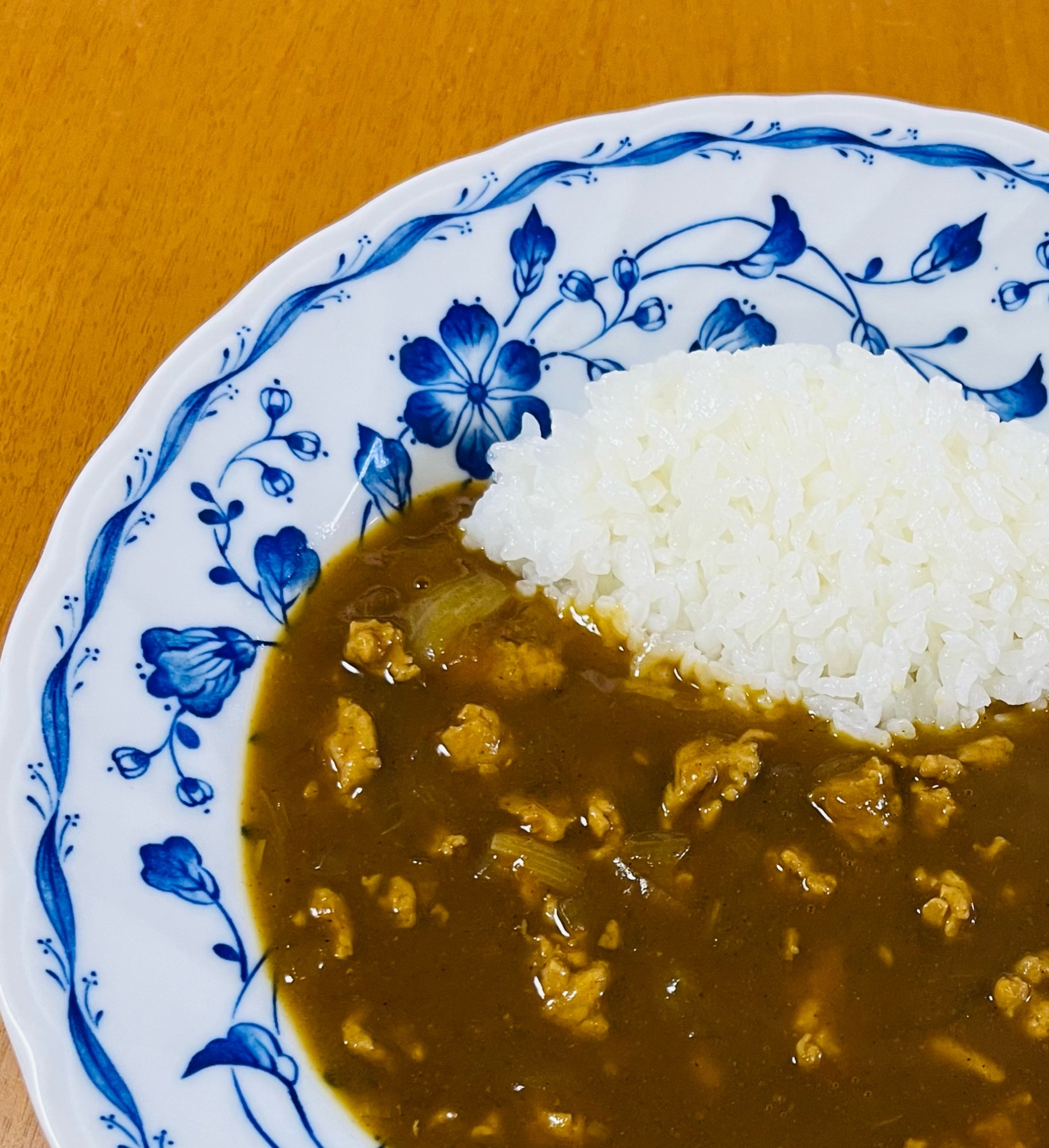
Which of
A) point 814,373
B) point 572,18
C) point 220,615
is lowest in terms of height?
point 220,615

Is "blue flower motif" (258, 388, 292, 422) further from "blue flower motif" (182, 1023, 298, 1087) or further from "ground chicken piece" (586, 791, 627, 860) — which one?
"blue flower motif" (182, 1023, 298, 1087)

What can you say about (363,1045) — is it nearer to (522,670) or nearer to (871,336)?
(522,670)

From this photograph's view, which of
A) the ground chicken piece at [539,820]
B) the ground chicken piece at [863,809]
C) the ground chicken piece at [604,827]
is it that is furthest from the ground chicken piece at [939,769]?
the ground chicken piece at [539,820]

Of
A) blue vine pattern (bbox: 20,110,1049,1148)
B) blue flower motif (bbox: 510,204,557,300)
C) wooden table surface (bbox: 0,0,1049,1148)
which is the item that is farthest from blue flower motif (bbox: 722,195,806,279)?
wooden table surface (bbox: 0,0,1049,1148)

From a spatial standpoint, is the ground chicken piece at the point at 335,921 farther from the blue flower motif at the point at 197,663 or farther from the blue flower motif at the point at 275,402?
the blue flower motif at the point at 275,402

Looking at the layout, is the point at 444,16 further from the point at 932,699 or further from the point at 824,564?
the point at 932,699

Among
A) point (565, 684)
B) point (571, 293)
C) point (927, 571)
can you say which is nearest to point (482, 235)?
point (571, 293)

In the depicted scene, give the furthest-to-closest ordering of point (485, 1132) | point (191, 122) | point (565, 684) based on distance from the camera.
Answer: point (191, 122) → point (565, 684) → point (485, 1132)
